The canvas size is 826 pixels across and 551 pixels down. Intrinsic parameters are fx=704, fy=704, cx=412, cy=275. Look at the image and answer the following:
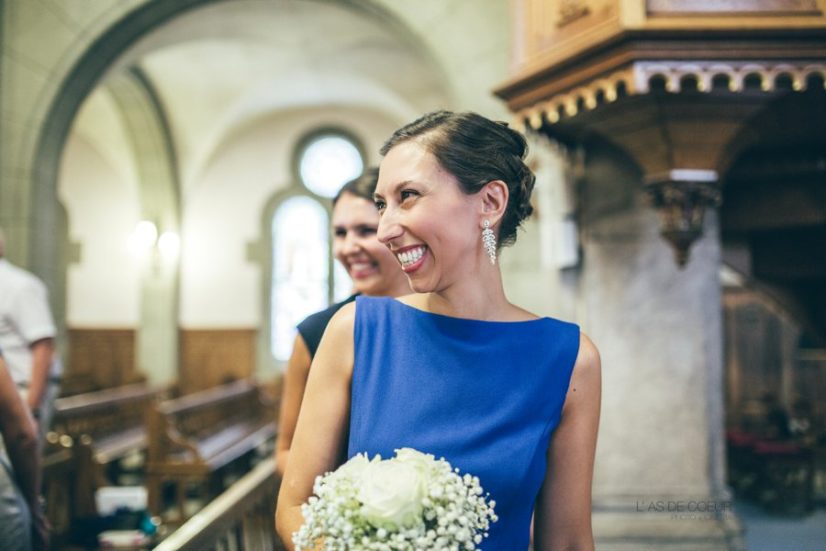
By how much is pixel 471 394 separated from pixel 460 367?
2.1 inches

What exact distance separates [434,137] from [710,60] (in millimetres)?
1526

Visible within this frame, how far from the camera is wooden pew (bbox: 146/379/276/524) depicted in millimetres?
5348

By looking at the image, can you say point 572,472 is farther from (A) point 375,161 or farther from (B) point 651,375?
(A) point 375,161

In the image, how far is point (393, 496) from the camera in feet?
3.27

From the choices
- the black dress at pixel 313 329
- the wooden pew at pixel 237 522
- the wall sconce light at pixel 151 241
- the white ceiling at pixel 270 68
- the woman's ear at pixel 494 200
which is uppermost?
the white ceiling at pixel 270 68

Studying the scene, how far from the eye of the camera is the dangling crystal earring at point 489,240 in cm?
133

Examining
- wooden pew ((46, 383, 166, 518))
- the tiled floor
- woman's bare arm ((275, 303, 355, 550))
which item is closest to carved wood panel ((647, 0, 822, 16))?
woman's bare arm ((275, 303, 355, 550))

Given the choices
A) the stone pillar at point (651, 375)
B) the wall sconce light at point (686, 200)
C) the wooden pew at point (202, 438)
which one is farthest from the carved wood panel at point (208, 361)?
the wall sconce light at point (686, 200)

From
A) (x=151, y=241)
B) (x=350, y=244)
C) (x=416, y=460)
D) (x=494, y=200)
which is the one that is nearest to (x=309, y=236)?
(x=151, y=241)

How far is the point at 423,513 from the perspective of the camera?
3.43 feet

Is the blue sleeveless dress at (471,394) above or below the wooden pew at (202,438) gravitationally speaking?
above

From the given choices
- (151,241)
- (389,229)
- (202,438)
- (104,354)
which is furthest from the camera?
(104,354)

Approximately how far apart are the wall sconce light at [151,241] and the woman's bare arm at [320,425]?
418 inches

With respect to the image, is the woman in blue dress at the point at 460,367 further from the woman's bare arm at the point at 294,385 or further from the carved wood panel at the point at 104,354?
the carved wood panel at the point at 104,354
